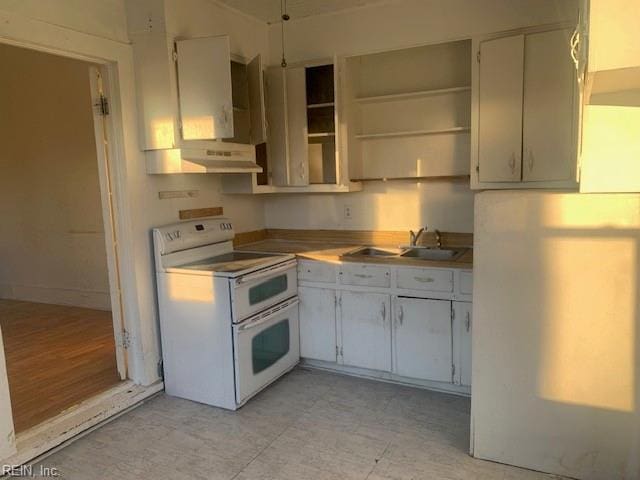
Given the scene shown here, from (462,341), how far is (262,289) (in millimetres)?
1307

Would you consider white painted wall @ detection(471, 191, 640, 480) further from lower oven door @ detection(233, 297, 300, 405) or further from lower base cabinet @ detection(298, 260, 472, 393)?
lower oven door @ detection(233, 297, 300, 405)

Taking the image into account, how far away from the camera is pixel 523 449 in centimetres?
228

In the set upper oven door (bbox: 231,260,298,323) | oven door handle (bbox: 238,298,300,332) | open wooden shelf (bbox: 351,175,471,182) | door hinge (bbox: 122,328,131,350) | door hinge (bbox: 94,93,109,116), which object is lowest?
door hinge (bbox: 122,328,131,350)

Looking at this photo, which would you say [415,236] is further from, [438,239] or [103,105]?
[103,105]

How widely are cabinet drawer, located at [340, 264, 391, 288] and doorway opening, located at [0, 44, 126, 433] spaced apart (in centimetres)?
220

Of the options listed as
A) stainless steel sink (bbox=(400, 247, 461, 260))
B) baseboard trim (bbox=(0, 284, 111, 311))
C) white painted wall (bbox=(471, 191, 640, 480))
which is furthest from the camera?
baseboard trim (bbox=(0, 284, 111, 311))

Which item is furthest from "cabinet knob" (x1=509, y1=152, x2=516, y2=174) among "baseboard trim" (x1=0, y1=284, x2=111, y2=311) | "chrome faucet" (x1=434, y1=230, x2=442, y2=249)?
"baseboard trim" (x1=0, y1=284, x2=111, y2=311)

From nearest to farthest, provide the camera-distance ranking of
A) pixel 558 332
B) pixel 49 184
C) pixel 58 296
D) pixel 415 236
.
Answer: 1. pixel 558 332
2. pixel 415 236
3. pixel 49 184
4. pixel 58 296

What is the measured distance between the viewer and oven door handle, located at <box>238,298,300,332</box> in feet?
9.59

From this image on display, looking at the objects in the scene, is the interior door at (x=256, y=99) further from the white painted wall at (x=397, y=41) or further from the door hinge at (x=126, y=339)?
the door hinge at (x=126, y=339)

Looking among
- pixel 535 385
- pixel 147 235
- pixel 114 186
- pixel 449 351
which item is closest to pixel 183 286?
pixel 147 235

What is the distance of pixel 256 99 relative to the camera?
3.41 meters

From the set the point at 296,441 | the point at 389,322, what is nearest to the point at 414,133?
the point at 389,322

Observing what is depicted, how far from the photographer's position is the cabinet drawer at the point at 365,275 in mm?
3155
